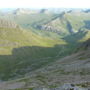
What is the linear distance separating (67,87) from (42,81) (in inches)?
1892

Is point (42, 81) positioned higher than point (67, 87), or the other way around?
point (42, 81)

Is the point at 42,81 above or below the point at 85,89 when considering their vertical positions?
above

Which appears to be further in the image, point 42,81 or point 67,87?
point 42,81

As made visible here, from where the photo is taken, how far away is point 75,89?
4875cm

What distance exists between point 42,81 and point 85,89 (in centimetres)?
4996

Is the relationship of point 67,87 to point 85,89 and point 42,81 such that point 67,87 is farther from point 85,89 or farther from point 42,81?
point 42,81

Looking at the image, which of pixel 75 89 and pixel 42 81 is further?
pixel 42 81

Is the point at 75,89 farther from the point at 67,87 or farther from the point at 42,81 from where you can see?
the point at 42,81

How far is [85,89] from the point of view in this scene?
50500 mm

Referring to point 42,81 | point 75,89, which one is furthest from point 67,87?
point 42,81

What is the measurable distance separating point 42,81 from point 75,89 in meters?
51.2

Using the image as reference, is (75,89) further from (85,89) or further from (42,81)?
(42,81)

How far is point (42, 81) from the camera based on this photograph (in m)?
98.8

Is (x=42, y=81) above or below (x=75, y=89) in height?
above
